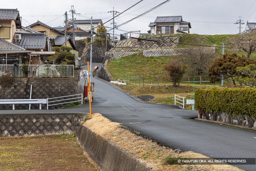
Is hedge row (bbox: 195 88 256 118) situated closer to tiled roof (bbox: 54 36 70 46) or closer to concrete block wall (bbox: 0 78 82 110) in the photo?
concrete block wall (bbox: 0 78 82 110)

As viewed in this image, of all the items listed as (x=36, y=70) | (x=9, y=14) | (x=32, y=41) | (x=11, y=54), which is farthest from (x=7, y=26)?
(x=36, y=70)

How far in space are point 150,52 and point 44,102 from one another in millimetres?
38565

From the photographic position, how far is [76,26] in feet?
272

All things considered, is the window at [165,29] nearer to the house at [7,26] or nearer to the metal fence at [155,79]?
the metal fence at [155,79]

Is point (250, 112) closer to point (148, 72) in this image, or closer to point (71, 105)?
point (71, 105)

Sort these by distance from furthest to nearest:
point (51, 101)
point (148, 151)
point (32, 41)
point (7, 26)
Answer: point (32, 41)
point (7, 26)
point (51, 101)
point (148, 151)

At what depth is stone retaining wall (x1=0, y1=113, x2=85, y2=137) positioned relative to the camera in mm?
16031

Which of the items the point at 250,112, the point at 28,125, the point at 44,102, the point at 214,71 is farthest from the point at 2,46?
the point at 250,112

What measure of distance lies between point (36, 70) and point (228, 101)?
1853 centimetres

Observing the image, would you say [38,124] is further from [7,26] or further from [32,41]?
[32,41]

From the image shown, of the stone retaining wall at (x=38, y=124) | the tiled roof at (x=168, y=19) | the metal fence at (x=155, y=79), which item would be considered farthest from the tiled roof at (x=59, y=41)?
the stone retaining wall at (x=38, y=124)

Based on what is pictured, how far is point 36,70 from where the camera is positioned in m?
27.2

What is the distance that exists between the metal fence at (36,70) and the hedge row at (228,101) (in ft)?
47.3

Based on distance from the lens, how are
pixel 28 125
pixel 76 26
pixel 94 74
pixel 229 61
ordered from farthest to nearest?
1. pixel 76 26
2. pixel 94 74
3. pixel 229 61
4. pixel 28 125
